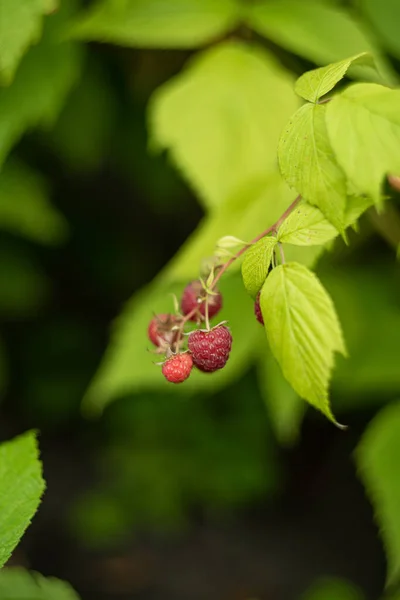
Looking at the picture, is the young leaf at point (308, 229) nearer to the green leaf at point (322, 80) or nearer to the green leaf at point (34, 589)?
the green leaf at point (322, 80)

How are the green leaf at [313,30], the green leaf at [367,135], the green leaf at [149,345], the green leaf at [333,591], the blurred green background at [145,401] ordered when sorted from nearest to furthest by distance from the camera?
the green leaf at [367,135]
the green leaf at [313,30]
the green leaf at [149,345]
the blurred green background at [145,401]
the green leaf at [333,591]

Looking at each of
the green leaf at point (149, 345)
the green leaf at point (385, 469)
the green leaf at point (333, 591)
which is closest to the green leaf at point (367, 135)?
the green leaf at point (149, 345)

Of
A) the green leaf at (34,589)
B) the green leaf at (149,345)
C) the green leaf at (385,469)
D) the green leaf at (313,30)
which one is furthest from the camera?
the green leaf at (385,469)

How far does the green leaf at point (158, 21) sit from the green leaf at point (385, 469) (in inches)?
39.6

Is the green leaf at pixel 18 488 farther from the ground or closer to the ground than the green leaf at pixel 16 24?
closer to the ground

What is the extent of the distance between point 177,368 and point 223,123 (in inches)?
30.5

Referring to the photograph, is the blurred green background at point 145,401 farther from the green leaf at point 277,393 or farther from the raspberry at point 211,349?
the raspberry at point 211,349

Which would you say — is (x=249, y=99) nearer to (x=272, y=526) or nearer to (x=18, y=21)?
(x=18, y=21)

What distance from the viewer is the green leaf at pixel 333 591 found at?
9.25 feet

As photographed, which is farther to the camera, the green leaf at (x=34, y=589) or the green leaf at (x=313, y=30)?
the green leaf at (x=313, y=30)

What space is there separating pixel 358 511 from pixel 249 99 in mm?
2508

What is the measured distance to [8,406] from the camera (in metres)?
3.53

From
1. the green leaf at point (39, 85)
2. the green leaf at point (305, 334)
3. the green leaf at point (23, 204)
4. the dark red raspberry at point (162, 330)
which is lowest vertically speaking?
the green leaf at point (305, 334)

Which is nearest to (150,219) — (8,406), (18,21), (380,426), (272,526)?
(8,406)
